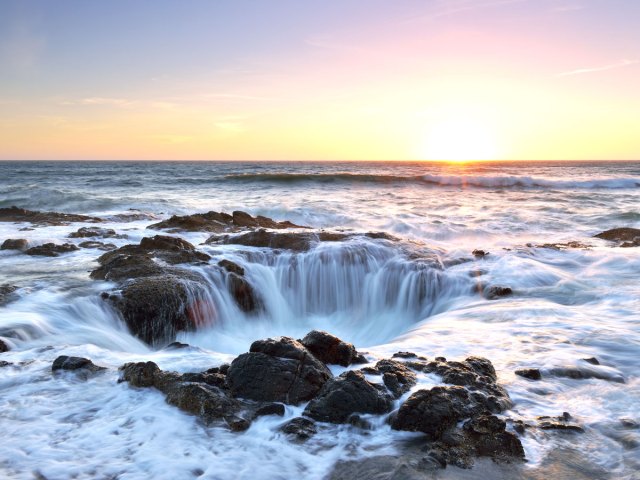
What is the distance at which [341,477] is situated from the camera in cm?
314

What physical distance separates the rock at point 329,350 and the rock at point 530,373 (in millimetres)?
1626

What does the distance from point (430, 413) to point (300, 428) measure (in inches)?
37.6

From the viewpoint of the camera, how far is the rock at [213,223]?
12781 mm

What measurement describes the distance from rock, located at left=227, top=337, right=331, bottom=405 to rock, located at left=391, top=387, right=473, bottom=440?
782 mm

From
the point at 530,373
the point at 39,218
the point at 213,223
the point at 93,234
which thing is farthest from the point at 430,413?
the point at 39,218

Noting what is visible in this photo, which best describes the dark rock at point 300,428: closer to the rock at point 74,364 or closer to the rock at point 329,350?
the rock at point 329,350

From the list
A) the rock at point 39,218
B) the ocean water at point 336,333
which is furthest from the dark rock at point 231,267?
the rock at point 39,218

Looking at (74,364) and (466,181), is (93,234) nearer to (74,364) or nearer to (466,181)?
(74,364)

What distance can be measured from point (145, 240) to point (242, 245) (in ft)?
6.46

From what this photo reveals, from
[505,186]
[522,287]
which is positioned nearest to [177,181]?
[505,186]

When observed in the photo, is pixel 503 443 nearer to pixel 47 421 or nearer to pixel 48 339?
pixel 47 421

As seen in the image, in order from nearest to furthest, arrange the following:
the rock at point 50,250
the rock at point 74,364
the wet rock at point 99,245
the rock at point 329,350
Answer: the rock at point 74,364 → the rock at point 329,350 → the rock at point 50,250 → the wet rock at point 99,245

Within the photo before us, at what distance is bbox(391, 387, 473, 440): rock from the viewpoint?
11.7 ft

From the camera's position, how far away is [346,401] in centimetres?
384
